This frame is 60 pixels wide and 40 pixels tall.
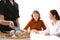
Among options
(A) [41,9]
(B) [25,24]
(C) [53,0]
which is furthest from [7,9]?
(C) [53,0]

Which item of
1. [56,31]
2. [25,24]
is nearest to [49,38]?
[56,31]

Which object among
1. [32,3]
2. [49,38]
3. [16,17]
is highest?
[32,3]

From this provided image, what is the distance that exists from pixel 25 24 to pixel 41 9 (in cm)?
21

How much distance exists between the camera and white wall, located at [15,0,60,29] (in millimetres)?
1508

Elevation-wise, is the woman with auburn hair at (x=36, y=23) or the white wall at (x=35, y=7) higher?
the white wall at (x=35, y=7)

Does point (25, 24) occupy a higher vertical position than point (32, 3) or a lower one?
lower

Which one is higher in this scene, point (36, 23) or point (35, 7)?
point (35, 7)

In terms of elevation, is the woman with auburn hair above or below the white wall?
below

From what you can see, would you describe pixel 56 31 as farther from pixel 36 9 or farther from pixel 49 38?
pixel 36 9

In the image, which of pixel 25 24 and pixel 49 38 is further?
pixel 25 24

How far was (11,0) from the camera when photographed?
1.50 m

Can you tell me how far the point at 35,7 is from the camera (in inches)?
59.8

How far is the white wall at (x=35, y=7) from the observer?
4.95ft

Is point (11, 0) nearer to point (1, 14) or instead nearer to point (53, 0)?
point (1, 14)
